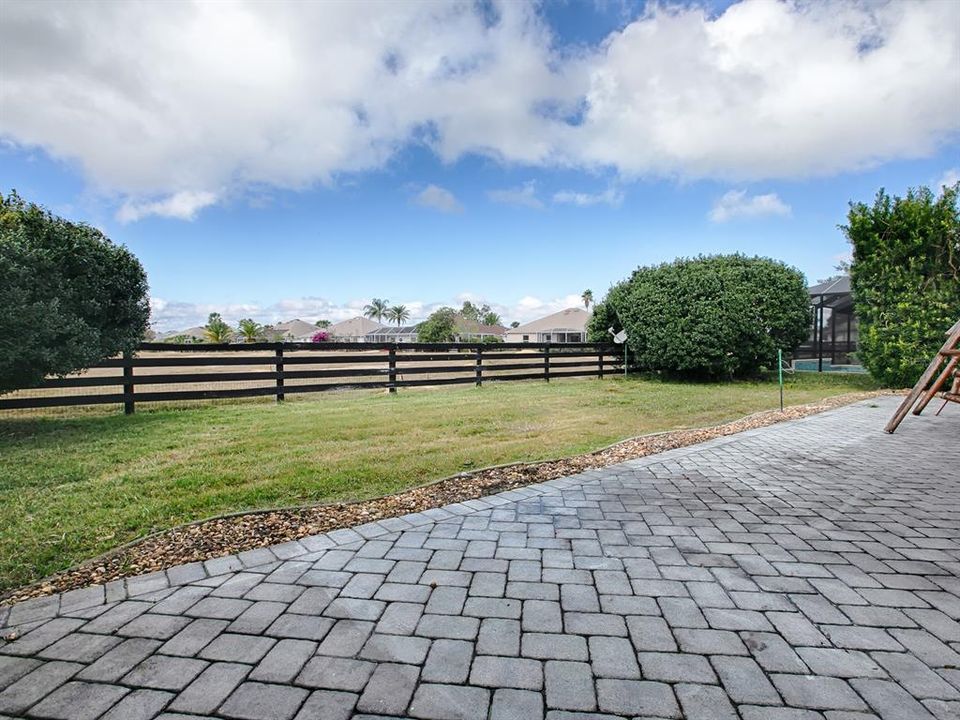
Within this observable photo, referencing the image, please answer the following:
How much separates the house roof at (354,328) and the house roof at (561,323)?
81.7 feet

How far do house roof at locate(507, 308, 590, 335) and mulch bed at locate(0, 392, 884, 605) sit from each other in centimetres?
4345

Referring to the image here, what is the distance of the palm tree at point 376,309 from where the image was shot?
8738cm

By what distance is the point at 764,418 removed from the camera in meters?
7.36

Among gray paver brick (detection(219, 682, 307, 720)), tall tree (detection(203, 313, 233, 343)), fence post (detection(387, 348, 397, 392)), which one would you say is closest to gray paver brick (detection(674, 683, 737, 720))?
gray paver brick (detection(219, 682, 307, 720))

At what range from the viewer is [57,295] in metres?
5.78

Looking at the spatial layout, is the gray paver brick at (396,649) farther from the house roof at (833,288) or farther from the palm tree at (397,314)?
the palm tree at (397,314)

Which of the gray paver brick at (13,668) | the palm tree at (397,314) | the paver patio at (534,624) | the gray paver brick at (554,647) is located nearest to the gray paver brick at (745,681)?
the paver patio at (534,624)

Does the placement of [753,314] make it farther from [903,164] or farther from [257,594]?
→ [257,594]

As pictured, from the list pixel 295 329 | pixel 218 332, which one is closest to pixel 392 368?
pixel 218 332

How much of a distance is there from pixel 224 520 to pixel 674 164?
14557 millimetres

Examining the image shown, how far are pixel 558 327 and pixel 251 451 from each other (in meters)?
46.1

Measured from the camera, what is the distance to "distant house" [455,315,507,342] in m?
51.6

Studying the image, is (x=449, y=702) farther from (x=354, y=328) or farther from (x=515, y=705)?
(x=354, y=328)

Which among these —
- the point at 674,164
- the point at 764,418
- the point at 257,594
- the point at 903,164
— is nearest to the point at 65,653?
the point at 257,594
